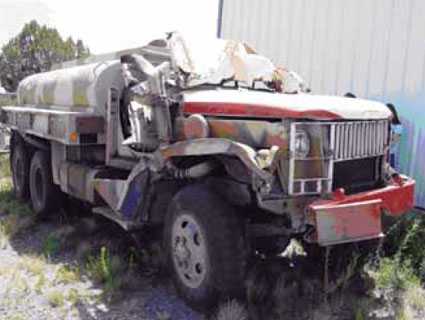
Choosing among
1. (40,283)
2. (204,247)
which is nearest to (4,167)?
(40,283)

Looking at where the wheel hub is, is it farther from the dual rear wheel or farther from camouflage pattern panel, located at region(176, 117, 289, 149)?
the dual rear wheel

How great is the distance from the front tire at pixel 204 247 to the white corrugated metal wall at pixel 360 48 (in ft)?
11.5

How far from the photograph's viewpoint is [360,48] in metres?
7.63

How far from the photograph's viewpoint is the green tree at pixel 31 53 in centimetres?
4261

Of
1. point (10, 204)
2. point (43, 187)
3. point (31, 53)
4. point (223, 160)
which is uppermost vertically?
point (31, 53)

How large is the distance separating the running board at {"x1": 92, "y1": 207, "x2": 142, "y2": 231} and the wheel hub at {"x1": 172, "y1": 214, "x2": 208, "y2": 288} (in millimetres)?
721

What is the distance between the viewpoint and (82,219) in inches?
287

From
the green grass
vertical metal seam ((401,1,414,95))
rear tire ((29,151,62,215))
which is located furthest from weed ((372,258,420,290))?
the green grass

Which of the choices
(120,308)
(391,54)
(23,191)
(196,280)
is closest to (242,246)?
(196,280)

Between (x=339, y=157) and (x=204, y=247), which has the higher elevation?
(x=339, y=157)

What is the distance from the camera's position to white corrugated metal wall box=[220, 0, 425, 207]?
689cm

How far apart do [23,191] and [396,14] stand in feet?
19.2

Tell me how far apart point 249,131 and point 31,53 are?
4246cm

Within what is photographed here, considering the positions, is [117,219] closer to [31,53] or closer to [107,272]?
[107,272]
